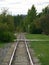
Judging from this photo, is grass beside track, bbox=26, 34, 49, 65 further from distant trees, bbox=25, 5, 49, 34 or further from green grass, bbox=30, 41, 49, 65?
distant trees, bbox=25, 5, 49, 34

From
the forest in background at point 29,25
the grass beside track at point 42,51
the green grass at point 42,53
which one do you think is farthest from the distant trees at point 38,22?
the green grass at point 42,53

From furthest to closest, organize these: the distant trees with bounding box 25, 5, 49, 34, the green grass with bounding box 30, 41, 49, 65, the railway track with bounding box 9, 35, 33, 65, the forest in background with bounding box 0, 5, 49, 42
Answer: the distant trees with bounding box 25, 5, 49, 34, the forest in background with bounding box 0, 5, 49, 42, the green grass with bounding box 30, 41, 49, 65, the railway track with bounding box 9, 35, 33, 65

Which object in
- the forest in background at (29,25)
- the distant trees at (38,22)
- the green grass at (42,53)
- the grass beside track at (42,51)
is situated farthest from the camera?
the distant trees at (38,22)

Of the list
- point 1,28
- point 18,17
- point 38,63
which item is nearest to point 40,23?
point 1,28

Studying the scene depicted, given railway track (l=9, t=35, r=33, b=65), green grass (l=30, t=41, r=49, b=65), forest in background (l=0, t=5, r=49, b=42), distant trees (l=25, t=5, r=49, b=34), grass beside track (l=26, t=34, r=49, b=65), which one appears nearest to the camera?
railway track (l=9, t=35, r=33, b=65)

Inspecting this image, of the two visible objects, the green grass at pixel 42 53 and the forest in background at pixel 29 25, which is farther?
the forest in background at pixel 29 25

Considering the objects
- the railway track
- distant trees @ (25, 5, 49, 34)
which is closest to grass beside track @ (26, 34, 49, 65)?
the railway track

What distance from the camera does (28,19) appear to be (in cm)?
13025

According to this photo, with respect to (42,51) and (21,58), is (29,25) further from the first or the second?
(21,58)

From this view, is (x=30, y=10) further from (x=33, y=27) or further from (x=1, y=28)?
(x=1, y=28)

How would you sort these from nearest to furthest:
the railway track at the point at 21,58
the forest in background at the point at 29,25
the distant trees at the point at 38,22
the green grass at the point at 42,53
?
the railway track at the point at 21,58, the green grass at the point at 42,53, the forest in background at the point at 29,25, the distant trees at the point at 38,22

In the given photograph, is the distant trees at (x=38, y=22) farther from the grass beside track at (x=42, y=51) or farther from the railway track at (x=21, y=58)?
the railway track at (x=21, y=58)

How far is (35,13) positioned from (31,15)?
257 cm

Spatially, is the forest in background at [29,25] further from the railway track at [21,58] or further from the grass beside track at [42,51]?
the railway track at [21,58]
